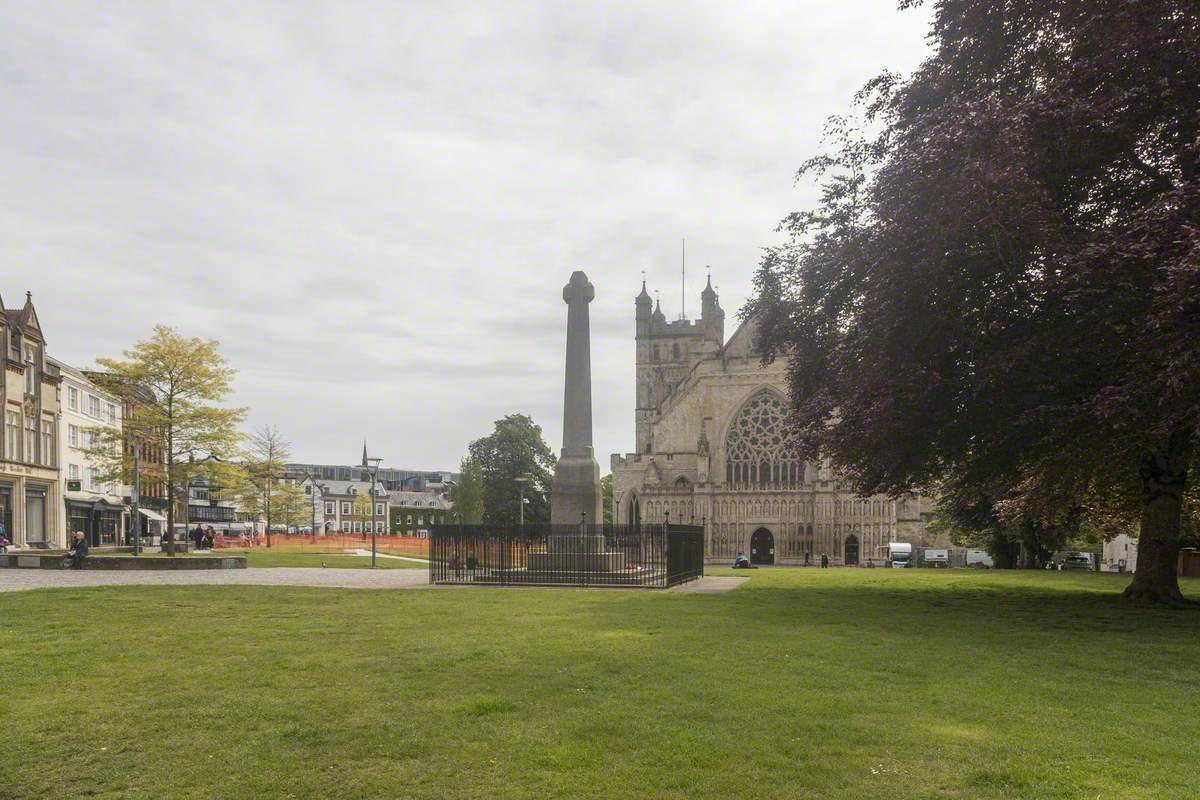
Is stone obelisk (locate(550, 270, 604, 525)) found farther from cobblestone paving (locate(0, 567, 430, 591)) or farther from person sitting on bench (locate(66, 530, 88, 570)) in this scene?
person sitting on bench (locate(66, 530, 88, 570))

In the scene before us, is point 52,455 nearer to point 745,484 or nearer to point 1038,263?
point 745,484

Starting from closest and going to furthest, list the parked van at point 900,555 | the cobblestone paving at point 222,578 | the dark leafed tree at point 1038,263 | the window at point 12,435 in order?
the dark leafed tree at point 1038,263, the cobblestone paving at point 222,578, the window at point 12,435, the parked van at point 900,555

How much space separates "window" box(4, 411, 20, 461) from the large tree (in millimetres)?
7533

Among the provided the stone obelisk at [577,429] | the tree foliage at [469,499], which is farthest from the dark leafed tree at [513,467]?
the stone obelisk at [577,429]

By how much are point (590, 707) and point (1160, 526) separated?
16505 mm

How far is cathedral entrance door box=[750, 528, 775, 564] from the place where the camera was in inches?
2872

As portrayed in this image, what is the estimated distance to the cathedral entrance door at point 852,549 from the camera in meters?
70.6

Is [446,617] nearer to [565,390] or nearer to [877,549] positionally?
[565,390]

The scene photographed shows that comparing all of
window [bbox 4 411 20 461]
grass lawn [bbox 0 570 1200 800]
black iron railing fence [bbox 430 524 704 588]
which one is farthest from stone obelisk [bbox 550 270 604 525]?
window [bbox 4 411 20 461]

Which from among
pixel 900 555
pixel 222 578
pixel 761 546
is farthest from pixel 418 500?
pixel 222 578

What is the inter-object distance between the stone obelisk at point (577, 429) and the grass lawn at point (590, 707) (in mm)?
10835

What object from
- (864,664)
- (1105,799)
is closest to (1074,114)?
(864,664)

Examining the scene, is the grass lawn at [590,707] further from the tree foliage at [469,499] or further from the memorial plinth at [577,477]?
the tree foliage at [469,499]

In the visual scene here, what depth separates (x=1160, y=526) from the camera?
2014 cm
